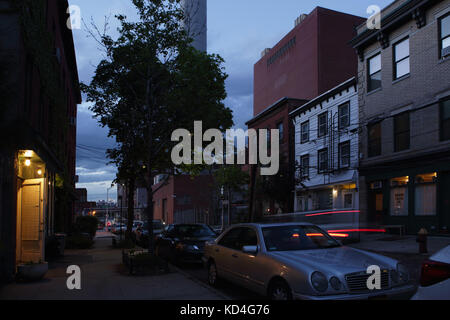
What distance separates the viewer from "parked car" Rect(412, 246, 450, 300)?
460 cm

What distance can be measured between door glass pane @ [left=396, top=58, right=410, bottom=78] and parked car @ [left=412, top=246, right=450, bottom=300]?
18975 millimetres

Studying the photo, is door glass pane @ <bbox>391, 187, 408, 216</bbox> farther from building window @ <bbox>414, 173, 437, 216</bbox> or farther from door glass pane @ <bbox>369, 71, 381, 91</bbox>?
door glass pane @ <bbox>369, 71, 381, 91</bbox>

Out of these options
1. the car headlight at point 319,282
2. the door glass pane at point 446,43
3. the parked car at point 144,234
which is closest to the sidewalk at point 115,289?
the car headlight at point 319,282

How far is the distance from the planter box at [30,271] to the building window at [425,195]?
1680 centimetres

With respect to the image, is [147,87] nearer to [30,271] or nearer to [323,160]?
[30,271]

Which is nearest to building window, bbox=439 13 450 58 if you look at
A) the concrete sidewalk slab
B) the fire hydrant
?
the concrete sidewalk slab

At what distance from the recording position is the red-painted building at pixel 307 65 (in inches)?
1411

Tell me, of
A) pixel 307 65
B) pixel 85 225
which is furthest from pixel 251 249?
pixel 307 65

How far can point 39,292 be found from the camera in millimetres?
9148

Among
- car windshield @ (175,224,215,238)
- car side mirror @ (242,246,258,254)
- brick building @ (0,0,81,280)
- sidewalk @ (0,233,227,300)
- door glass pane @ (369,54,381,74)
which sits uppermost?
door glass pane @ (369,54,381,74)

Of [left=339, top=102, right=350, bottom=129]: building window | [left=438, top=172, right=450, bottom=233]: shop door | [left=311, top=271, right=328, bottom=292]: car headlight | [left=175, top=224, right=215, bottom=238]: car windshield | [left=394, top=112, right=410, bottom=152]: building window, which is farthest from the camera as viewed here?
[left=339, top=102, right=350, bottom=129]: building window

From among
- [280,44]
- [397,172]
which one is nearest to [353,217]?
[397,172]

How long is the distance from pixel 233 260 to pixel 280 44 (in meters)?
46.5

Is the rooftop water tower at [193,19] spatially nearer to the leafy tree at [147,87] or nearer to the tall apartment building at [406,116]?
the leafy tree at [147,87]
